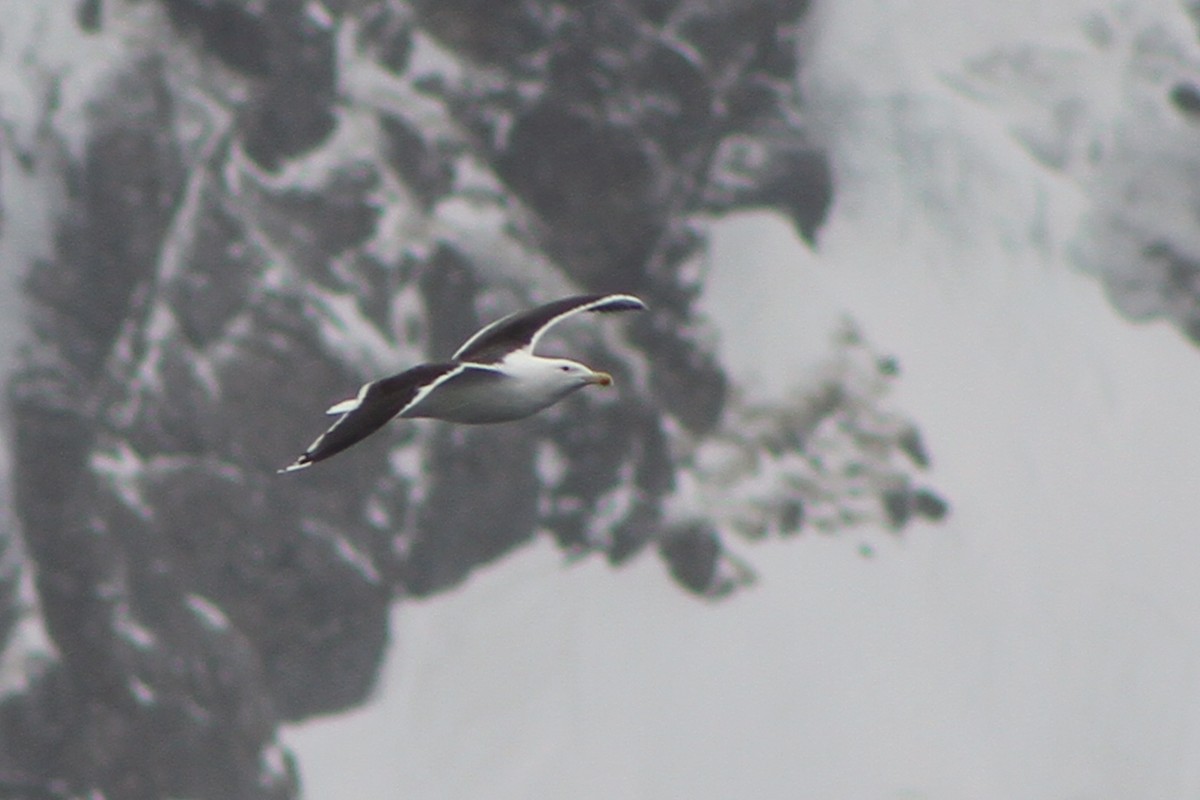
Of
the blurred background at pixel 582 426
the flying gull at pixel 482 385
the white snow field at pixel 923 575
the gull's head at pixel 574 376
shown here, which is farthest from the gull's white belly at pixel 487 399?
the white snow field at pixel 923 575

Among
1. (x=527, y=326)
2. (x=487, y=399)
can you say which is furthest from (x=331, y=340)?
(x=487, y=399)

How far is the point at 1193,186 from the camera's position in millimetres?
124938

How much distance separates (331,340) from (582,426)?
14.1m

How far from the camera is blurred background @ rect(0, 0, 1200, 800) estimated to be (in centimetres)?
9131

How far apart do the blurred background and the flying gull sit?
60038 millimetres

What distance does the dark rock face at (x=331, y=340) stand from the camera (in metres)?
90.6

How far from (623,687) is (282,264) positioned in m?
24.0

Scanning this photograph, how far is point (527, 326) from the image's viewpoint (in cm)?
3228

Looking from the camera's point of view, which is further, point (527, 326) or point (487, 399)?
point (527, 326)

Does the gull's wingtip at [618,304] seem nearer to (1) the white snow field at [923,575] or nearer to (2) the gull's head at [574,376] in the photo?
(2) the gull's head at [574,376]

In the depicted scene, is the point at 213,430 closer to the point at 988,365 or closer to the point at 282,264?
the point at 282,264

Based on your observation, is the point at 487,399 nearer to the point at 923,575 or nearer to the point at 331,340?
the point at 331,340

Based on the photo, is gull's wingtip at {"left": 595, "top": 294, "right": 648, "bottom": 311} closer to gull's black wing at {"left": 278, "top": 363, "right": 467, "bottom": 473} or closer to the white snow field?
gull's black wing at {"left": 278, "top": 363, "right": 467, "bottom": 473}

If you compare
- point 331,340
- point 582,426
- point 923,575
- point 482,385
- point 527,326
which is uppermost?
point 482,385
